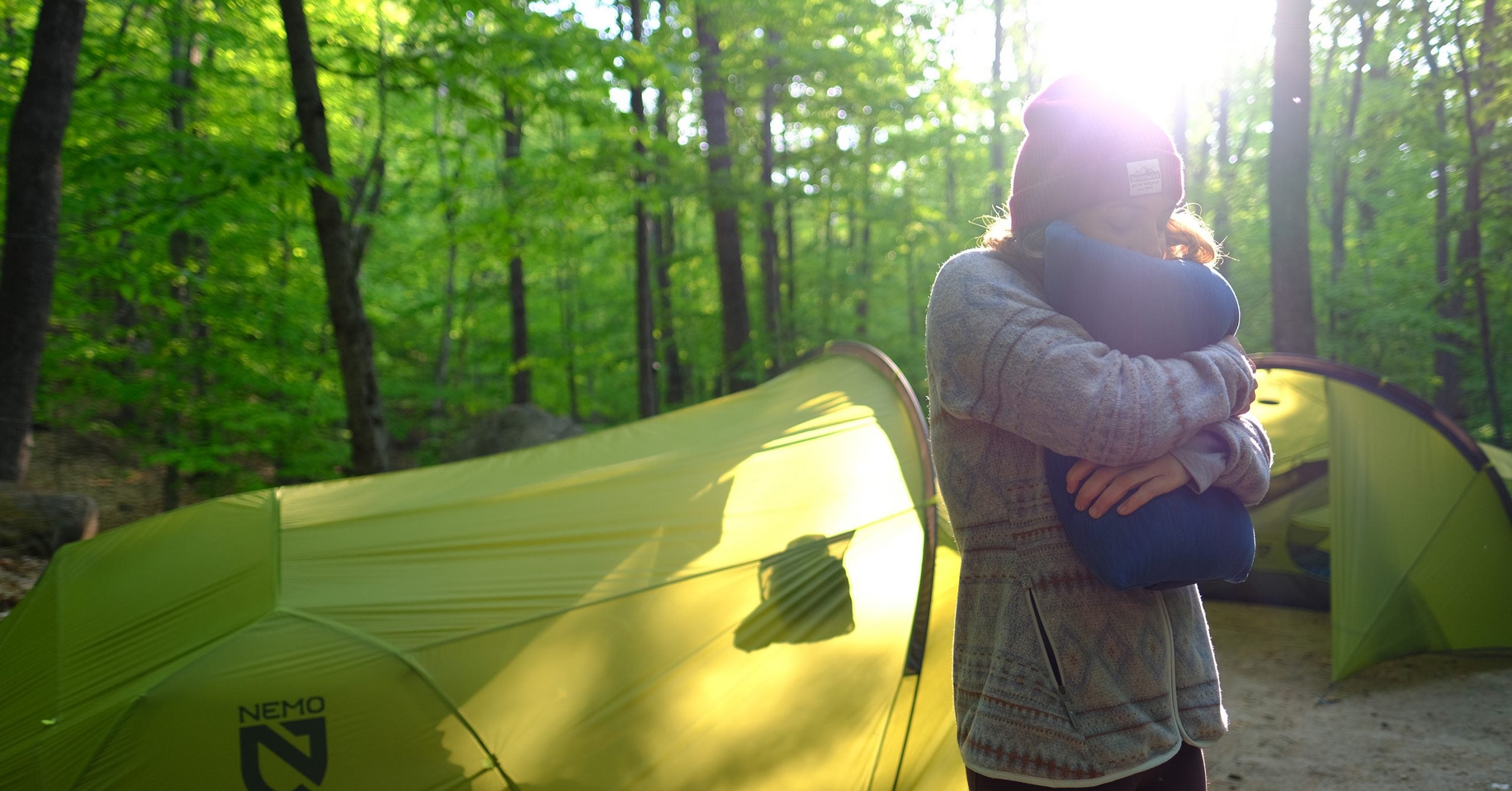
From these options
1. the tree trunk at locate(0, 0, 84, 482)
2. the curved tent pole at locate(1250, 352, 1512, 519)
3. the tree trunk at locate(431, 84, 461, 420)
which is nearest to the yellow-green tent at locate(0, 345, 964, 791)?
the curved tent pole at locate(1250, 352, 1512, 519)

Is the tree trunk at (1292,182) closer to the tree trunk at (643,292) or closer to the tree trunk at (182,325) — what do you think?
the tree trunk at (643,292)

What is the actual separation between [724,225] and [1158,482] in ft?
28.3

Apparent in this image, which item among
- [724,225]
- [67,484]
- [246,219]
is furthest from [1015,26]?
[67,484]

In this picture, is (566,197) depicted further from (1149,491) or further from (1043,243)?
(1149,491)

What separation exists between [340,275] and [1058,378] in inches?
229

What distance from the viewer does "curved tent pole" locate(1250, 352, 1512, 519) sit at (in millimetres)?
4809

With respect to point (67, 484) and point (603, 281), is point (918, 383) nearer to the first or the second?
point (603, 281)

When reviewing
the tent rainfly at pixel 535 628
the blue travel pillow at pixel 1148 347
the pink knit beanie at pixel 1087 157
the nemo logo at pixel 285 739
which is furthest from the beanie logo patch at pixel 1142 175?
the nemo logo at pixel 285 739

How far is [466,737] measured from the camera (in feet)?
8.50

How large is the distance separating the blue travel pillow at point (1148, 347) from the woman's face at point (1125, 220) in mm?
64

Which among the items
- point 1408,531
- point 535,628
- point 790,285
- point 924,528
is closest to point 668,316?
point 790,285

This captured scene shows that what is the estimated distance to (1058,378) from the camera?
1.17 meters

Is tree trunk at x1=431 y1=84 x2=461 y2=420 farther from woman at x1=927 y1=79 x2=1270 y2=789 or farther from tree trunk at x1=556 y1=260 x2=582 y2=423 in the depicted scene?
woman at x1=927 y1=79 x2=1270 y2=789

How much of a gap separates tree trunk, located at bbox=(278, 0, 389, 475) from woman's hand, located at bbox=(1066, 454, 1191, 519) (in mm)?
→ 5632
